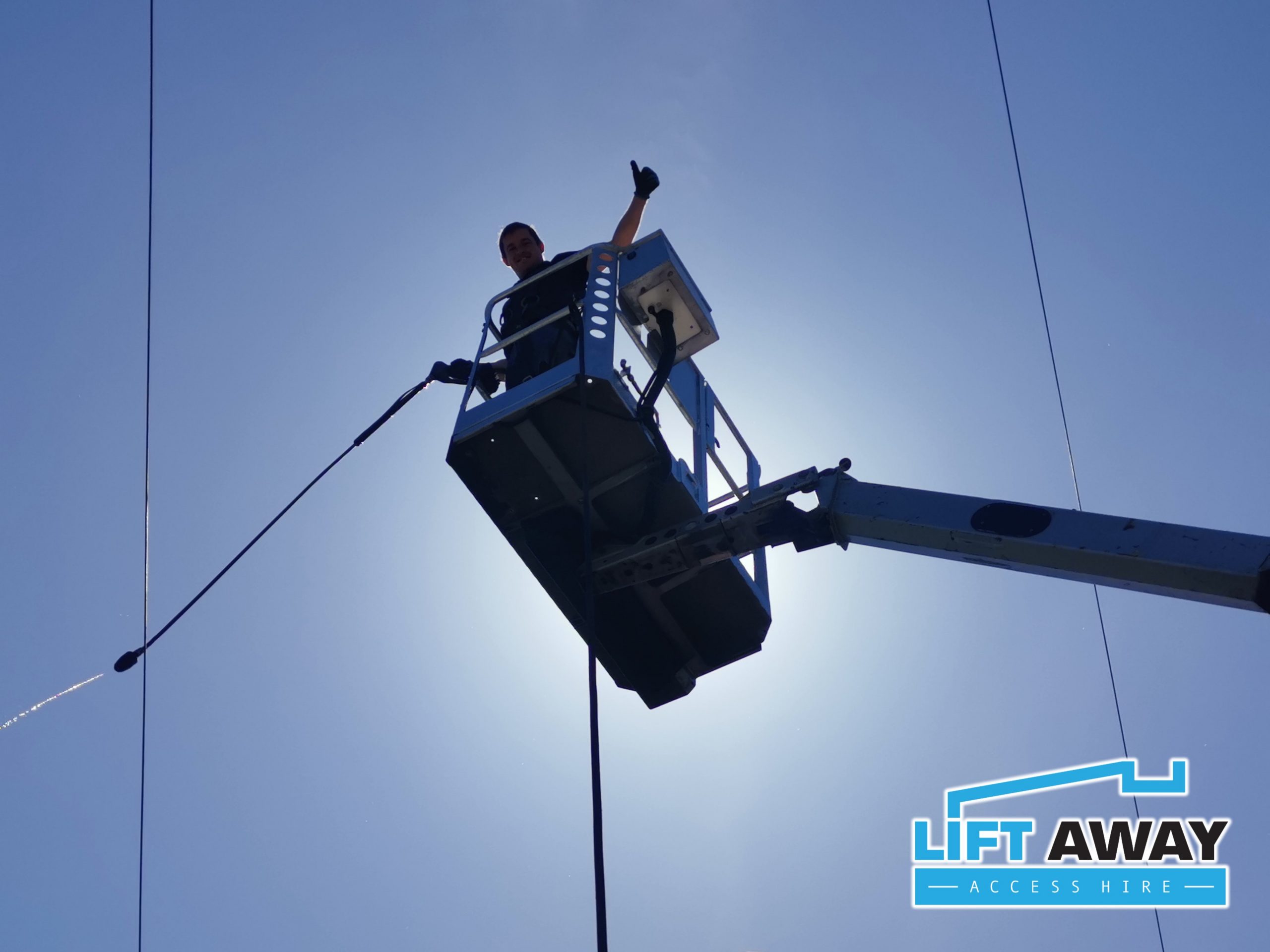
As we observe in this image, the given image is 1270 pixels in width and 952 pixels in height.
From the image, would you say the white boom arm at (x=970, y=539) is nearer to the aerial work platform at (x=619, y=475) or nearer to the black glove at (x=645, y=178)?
the aerial work platform at (x=619, y=475)

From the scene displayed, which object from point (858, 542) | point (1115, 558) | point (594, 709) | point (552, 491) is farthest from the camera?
point (552, 491)

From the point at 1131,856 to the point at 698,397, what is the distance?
4466 millimetres

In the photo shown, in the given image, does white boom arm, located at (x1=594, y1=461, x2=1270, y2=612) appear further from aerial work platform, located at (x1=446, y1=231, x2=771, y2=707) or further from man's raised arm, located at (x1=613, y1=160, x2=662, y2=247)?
man's raised arm, located at (x1=613, y1=160, x2=662, y2=247)

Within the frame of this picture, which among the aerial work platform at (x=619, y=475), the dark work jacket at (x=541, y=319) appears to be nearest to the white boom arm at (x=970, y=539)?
the aerial work platform at (x=619, y=475)

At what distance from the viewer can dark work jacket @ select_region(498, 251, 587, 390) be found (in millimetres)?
8516

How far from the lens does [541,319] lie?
8.81 metres

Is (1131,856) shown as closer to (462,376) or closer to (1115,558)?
(1115,558)

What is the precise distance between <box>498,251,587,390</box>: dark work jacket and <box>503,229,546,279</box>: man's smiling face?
0.13 meters

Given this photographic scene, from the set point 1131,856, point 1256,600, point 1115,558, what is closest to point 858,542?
point 1115,558

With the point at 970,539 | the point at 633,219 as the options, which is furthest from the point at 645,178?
A: the point at 970,539

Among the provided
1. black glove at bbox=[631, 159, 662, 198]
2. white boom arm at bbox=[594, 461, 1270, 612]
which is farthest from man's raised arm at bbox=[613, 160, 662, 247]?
white boom arm at bbox=[594, 461, 1270, 612]

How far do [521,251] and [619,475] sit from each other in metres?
2.15

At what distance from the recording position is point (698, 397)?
9570mm

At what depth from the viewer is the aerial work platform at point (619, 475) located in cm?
798
